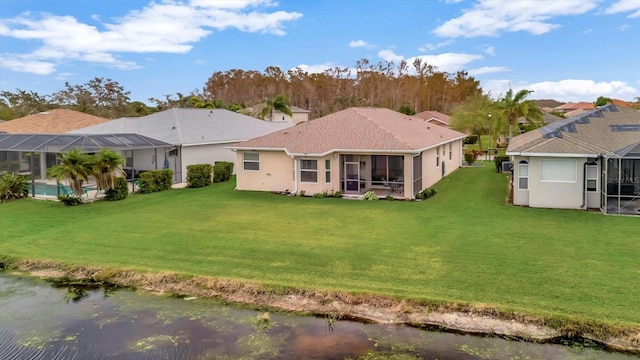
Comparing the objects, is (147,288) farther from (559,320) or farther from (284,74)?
(284,74)

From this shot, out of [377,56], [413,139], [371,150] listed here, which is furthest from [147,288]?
[377,56]

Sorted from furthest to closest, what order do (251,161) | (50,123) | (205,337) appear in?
(50,123), (251,161), (205,337)

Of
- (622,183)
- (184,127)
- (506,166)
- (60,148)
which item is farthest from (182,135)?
(622,183)

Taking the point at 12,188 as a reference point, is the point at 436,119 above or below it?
above

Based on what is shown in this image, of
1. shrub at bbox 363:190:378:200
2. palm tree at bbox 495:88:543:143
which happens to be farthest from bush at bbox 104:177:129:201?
palm tree at bbox 495:88:543:143

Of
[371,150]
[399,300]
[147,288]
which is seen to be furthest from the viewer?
[371,150]

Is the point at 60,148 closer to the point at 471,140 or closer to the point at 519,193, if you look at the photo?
the point at 519,193

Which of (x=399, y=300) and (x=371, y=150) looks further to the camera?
(x=371, y=150)
